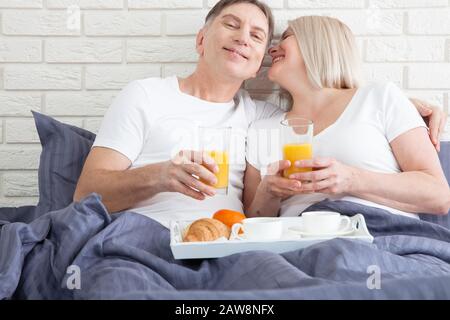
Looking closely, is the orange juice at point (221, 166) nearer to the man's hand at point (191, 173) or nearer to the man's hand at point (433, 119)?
the man's hand at point (191, 173)

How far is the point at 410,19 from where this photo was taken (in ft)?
8.33

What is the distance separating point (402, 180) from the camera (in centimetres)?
199

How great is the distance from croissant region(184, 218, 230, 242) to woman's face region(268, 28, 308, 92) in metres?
0.76

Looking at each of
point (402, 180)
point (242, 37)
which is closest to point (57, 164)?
point (242, 37)

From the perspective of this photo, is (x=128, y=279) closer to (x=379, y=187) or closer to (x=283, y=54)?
(x=379, y=187)

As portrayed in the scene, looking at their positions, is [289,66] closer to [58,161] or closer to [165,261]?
[58,161]

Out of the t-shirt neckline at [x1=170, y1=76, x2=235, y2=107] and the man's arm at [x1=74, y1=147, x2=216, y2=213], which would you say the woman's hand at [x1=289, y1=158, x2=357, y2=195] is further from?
the t-shirt neckline at [x1=170, y1=76, x2=235, y2=107]

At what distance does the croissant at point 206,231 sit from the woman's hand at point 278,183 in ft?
0.95

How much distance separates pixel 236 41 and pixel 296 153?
547mm

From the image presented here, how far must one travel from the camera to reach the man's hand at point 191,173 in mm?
1782

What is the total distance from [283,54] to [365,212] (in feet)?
2.33

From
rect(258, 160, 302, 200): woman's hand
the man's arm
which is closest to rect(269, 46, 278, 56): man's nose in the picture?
rect(258, 160, 302, 200): woman's hand

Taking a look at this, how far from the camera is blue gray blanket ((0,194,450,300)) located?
1355 millimetres
